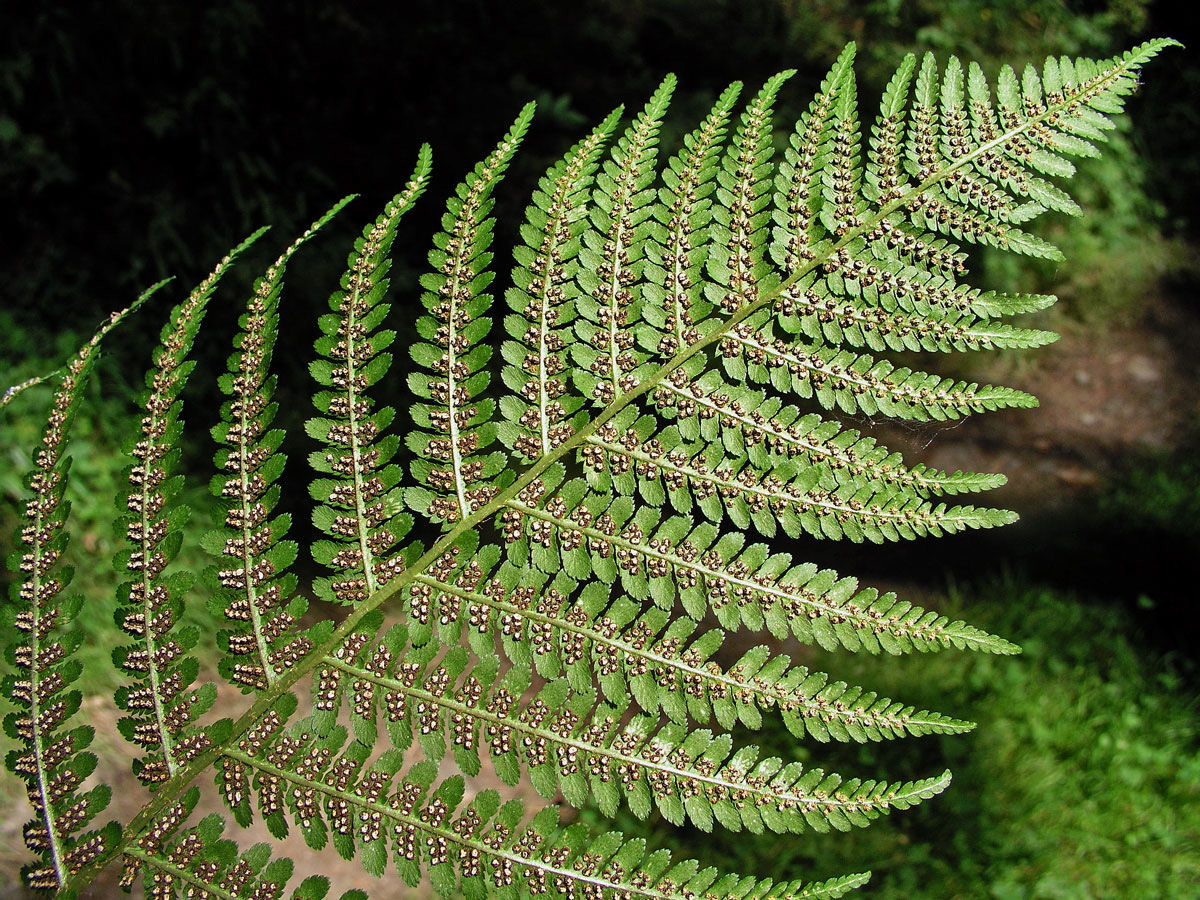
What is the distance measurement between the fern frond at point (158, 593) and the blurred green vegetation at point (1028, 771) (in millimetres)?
3104

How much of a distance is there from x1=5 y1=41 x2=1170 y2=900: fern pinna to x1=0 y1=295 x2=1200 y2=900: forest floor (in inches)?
152

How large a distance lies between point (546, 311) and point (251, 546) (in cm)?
76

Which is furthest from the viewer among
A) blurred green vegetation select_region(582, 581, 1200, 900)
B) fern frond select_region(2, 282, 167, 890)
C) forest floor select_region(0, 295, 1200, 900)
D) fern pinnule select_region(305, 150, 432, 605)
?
forest floor select_region(0, 295, 1200, 900)

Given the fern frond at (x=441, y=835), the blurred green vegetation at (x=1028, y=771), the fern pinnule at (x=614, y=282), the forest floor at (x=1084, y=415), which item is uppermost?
the fern pinnule at (x=614, y=282)

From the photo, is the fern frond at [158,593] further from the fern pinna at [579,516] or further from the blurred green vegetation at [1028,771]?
the blurred green vegetation at [1028,771]

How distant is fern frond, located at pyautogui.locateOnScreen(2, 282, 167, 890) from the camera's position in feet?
5.39

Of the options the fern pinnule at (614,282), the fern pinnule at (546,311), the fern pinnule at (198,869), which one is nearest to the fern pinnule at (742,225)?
the fern pinnule at (614,282)

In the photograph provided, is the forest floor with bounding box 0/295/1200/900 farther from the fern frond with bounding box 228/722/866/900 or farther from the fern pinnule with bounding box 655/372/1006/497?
the fern frond with bounding box 228/722/866/900

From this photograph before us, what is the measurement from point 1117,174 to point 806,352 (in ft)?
24.9

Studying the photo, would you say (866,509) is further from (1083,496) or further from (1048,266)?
(1048,266)

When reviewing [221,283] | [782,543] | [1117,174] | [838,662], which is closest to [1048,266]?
[1117,174]

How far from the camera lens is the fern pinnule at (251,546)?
5.68 feet

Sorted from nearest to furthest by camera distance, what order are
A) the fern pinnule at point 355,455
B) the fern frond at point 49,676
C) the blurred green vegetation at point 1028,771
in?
the fern frond at point 49,676, the fern pinnule at point 355,455, the blurred green vegetation at point 1028,771

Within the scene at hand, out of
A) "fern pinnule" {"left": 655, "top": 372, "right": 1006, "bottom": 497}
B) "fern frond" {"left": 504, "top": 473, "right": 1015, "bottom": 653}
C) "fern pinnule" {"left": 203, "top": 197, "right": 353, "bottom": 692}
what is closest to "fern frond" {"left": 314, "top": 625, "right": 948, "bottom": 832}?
"fern pinnule" {"left": 203, "top": 197, "right": 353, "bottom": 692}
